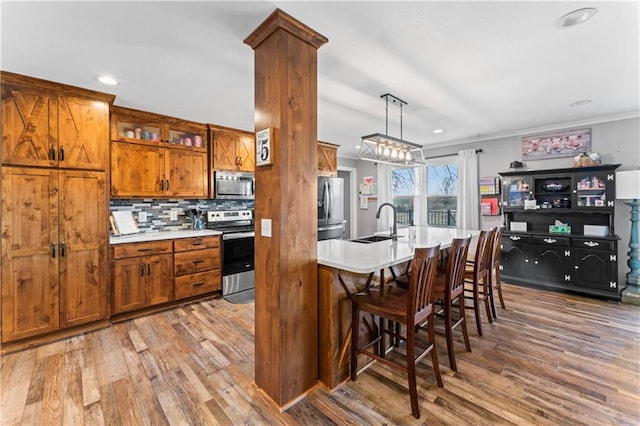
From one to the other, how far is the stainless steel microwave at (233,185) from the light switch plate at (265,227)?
8.29 feet

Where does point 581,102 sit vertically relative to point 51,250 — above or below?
above

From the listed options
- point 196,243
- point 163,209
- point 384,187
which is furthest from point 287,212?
point 384,187

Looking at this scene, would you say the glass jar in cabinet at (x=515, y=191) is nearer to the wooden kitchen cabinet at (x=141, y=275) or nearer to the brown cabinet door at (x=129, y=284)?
the wooden kitchen cabinet at (x=141, y=275)

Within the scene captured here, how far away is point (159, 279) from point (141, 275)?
20 centimetres

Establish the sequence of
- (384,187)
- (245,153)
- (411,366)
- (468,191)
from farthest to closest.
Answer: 1. (384,187)
2. (468,191)
3. (245,153)
4. (411,366)

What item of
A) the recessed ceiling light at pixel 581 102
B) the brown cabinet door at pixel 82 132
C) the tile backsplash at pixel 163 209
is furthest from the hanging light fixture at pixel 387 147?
the brown cabinet door at pixel 82 132

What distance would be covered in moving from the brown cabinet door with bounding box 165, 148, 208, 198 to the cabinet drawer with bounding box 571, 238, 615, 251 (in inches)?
209

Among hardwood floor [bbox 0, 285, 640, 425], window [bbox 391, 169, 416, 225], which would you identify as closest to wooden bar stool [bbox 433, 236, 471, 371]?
hardwood floor [bbox 0, 285, 640, 425]

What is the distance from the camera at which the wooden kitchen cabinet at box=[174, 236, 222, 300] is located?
11.8ft

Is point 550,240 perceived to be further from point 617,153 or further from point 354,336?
point 354,336

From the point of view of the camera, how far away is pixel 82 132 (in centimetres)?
289

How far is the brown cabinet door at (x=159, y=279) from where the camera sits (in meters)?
3.38

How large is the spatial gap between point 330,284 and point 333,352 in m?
0.50

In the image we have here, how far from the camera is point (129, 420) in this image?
1.75 meters
